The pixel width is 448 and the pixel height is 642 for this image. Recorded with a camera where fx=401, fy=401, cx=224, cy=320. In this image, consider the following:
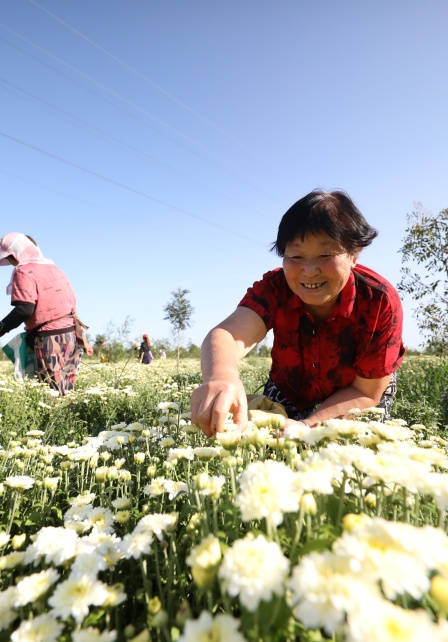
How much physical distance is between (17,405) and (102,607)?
10.1ft

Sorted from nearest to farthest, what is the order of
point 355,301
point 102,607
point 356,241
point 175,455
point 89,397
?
point 102,607
point 175,455
point 356,241
point 355,301
point 89,397

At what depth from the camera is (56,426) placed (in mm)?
3559

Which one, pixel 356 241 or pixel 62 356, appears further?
pixel 62 356

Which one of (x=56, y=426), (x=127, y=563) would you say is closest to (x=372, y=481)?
(x=127, y=563)

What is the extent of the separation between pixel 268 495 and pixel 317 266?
160 cm

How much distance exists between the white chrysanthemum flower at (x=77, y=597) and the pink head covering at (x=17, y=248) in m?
4.34

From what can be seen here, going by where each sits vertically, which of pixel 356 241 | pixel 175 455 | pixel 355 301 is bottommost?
pixel 175 455

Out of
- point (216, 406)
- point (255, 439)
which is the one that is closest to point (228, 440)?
point (255, 439)

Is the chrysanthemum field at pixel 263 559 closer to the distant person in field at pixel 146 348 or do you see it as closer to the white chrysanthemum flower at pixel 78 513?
the white chrysanthemum flower at pixel 78 513

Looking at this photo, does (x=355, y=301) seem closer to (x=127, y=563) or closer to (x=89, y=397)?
(x=127, y=563)

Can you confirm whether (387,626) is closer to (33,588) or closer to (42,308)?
(33,588)

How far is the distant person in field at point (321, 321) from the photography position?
2156 millimetres

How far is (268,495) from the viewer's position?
2.52 feet

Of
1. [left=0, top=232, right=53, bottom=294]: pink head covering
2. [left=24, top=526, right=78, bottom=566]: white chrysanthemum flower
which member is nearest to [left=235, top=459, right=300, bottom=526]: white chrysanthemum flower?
[left=24, top=526, right=78, bottom=566]: white chrysanthemum flower
